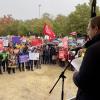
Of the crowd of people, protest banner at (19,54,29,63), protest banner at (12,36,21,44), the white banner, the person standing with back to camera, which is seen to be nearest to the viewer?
the person standing with back to camera

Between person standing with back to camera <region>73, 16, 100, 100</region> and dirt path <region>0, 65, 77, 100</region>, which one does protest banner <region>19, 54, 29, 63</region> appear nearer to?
dirt path <region>0, 65, 77, 100</region>

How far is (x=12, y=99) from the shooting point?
37.5ft

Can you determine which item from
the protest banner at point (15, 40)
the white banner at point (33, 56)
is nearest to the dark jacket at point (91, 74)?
the white banner at point (33, 56)

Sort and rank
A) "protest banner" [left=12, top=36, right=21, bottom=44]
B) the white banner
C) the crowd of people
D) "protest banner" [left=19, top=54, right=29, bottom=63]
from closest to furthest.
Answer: the crowd of people < "protest banner" [left=19, top=54, right=29, bottom=63] < the white banner < "protest banner" [left=12, top=36, right=21, bottom=44]

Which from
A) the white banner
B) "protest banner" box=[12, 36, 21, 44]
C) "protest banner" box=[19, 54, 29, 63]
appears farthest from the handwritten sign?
"protest banner" box=[12, 36, 21, 44]

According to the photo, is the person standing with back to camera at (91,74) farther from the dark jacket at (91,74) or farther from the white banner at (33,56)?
the white banner at (33,56)

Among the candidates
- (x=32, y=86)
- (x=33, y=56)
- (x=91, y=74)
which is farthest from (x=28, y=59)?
(x=91, y=74)

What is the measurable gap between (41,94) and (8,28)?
1604 inches

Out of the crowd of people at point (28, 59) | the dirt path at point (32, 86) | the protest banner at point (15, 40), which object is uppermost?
the protest banner at point (15, 40)

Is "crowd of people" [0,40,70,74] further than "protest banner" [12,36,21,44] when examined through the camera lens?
No

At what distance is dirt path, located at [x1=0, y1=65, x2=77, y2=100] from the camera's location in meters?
12.0

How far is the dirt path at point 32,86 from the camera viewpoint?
1203cm

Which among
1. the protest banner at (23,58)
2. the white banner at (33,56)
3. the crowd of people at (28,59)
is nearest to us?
the crowd of people at (28,59)

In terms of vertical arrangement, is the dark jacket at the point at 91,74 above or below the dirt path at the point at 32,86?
above
